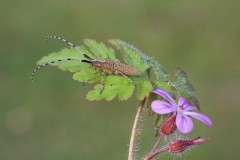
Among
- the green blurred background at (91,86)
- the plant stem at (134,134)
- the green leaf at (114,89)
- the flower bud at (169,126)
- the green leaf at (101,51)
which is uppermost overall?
the green blurred background at (91,86)

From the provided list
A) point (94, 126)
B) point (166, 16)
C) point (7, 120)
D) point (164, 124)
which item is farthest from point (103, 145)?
point (164, 124)

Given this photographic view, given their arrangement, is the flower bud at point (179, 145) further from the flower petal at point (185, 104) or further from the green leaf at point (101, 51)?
the green leaf at point (101, 51)

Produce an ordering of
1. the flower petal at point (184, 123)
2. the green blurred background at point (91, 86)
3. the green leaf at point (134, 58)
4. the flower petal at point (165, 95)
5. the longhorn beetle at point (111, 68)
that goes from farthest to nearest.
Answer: the green blurred background at point (91, 86)
the green leaf at point (134, 58)
the longhorn beetle at point (111, 68)
the flower petal at point (165, 95)
the flower petal at point (184, 123)

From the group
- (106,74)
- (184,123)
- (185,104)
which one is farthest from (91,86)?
(184,123)

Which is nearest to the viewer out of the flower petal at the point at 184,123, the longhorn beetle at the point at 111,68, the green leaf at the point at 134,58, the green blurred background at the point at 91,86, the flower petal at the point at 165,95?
the flower petal at the point at 184,123

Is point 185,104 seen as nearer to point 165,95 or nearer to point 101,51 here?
point 165,95

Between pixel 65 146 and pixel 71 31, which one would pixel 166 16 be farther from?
pixel 65 146

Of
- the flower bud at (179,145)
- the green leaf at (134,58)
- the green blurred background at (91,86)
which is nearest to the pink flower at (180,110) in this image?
the flower bud at (179,145)

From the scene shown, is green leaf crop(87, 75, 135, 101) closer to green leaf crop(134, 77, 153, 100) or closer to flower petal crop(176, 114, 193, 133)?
green leaf crop(134, 77, 153, 100)
